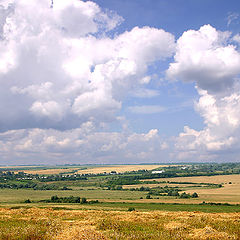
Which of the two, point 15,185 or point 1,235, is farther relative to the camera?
point 15,185

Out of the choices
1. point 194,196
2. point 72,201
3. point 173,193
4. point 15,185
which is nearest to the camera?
point 72,201

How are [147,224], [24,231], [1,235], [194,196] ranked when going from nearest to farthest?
[1,235]
[24,231]
[147,224]
[194,196]

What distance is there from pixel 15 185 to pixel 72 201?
124 metres

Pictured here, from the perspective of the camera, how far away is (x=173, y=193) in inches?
5054

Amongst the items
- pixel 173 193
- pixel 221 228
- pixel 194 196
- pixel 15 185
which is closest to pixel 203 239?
pixel 221 228

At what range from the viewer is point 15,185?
197875mm

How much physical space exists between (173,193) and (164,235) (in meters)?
111

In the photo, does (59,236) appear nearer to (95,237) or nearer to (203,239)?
(95,237)

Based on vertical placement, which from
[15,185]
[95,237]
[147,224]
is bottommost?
[15,185]

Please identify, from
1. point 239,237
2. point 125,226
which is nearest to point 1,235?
point 125,226

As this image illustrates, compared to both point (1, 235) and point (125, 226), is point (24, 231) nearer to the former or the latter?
point (1, 235)

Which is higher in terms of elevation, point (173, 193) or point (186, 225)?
point (186, 225)

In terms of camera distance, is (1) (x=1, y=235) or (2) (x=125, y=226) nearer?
(1) (x=1, y=235)

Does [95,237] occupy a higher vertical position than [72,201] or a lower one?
higher
